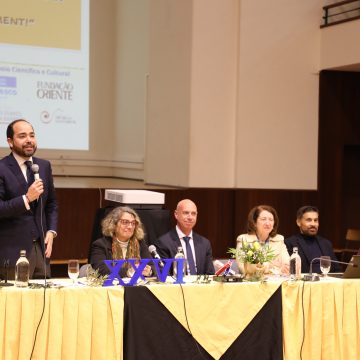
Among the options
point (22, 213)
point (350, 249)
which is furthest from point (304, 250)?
point (350, 249)

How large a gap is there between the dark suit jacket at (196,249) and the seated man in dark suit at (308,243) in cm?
66

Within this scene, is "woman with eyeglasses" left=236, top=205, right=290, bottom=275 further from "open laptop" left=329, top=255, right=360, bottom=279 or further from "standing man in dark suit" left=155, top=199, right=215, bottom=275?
"open laptop" left=329, top=255, right=360, bottom=279

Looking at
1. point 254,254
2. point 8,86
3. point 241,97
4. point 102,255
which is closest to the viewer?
point 254,254

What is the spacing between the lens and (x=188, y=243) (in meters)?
5.40

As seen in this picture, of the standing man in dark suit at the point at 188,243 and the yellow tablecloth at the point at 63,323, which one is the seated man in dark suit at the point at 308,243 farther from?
the yellow tablecloth at the point at 63,323

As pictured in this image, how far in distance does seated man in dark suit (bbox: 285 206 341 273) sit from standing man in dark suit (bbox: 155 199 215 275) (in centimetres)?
68

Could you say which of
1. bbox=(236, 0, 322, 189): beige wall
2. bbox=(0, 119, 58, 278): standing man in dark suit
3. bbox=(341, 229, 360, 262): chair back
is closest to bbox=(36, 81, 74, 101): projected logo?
bbox=(236, 0, 322, 189): beige wall

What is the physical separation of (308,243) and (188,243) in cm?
96

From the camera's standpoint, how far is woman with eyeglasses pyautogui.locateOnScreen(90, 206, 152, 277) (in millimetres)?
4746

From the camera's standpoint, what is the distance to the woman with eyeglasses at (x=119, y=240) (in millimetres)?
4746

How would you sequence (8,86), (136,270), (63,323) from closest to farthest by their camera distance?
(63,323) → (136,270) → (8,86)

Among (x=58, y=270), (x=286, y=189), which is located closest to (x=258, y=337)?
(x=58, y=270)

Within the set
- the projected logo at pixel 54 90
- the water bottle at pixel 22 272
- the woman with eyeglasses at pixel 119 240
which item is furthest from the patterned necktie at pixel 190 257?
the projected logo at pixel 54 90

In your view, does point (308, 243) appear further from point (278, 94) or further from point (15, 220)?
point (278, 94)
